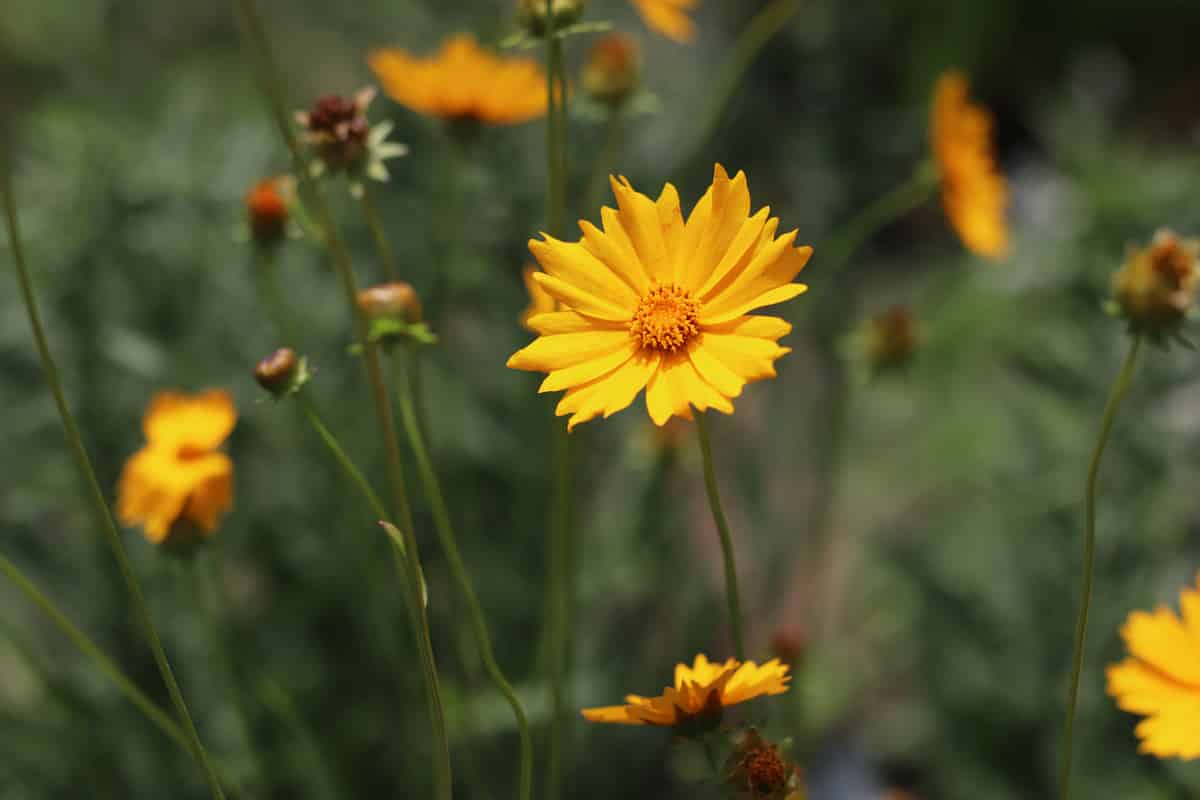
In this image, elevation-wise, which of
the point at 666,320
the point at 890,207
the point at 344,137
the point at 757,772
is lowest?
the point at 757,772

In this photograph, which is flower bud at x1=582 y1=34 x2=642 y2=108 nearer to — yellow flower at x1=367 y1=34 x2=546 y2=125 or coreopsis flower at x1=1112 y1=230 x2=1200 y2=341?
yellow flower at x1=367 y1=34 x2=546 y2=125

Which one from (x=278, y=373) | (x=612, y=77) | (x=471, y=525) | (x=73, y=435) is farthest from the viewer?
(x=471, y=525)

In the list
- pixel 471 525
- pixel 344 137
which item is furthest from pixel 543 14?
pixel 471 525

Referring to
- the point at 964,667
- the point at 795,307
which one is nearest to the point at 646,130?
the point at 795,307

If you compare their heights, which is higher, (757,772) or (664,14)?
(664,14)

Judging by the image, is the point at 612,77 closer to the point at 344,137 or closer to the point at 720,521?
the point at 344,137

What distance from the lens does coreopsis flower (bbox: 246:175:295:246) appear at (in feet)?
2.29

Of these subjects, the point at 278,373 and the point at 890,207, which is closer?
the point at 278,373

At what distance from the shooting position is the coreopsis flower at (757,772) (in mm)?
456

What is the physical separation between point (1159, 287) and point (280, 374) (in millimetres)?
372

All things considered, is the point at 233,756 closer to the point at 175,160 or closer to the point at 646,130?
the point at 175,160

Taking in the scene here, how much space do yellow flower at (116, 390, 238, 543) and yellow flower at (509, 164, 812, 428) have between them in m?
0.32

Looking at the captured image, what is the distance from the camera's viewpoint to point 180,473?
0.74 metres

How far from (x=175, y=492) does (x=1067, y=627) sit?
709 mm
